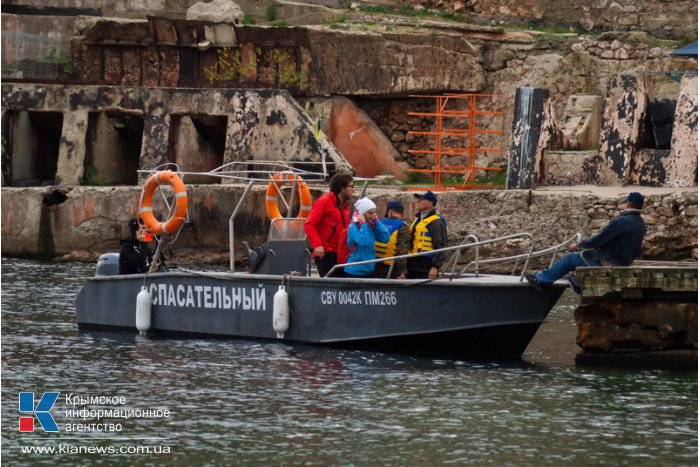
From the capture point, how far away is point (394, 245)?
1414 centimetres

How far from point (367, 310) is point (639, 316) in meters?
2.41

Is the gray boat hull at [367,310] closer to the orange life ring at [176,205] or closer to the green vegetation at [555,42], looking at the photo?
the orange life ring at [176,205]

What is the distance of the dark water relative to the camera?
10.2 meters

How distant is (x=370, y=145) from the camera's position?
2750 cm

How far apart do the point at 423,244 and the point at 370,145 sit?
13720mm

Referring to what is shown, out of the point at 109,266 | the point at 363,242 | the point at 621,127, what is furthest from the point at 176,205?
the point at 621,127

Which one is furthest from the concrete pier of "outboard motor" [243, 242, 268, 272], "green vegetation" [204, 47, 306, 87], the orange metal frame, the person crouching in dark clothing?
"green vegetation" [204, 47, 306, 87]

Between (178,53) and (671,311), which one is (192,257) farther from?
(671,311)

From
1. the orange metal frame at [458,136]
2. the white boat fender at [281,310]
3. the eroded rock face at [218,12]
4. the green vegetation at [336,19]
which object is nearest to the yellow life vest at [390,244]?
the white boat fender at [281,310]

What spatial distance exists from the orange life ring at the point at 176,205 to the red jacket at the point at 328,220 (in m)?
1.49

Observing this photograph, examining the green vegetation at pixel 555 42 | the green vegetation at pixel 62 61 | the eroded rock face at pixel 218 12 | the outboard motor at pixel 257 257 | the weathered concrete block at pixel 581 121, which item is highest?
the eroded rock face at pixel 218 12

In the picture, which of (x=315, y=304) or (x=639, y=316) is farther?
(x=315, y=304)

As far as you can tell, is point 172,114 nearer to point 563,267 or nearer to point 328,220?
point 328,220

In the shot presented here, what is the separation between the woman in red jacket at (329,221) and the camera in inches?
561
